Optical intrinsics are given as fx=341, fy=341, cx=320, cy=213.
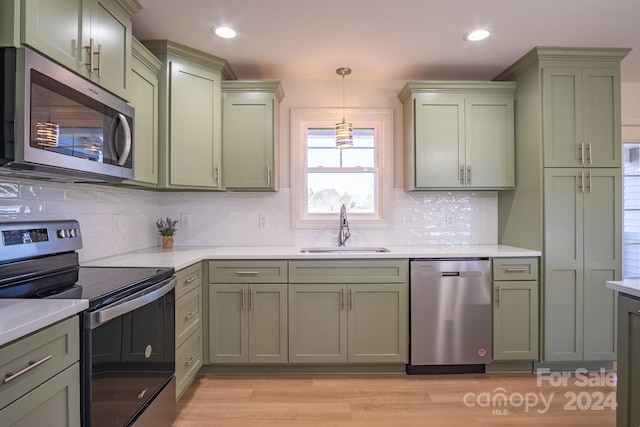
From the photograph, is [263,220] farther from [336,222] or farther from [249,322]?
[249,322]

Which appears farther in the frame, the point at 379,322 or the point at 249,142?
the point at 249,142

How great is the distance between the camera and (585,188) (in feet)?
8.47

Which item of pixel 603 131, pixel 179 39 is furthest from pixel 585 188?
pixel 179 39

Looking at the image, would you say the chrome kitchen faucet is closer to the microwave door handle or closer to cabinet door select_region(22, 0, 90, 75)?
the microwave door handle

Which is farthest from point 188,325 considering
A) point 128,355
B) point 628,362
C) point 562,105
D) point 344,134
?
point 562,105

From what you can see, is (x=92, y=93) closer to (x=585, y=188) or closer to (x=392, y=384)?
(x=392, y=384)

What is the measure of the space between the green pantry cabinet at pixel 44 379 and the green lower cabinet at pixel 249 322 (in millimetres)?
1347

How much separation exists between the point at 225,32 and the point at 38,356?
2165mm

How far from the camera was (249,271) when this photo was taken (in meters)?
2.53

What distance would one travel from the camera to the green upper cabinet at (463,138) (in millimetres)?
2879

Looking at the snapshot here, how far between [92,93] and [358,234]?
227 centimetres

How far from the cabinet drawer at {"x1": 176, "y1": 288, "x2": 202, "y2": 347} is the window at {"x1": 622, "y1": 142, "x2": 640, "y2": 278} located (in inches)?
153

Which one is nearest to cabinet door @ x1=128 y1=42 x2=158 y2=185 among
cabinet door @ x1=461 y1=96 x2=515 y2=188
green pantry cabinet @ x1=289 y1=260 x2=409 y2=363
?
green pantry cabinet @ x1=289 y1=260 x2=409 y2=363

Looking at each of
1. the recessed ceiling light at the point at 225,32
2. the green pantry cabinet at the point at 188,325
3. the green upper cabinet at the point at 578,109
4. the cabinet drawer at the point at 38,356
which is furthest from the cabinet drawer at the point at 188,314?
the green upper cabinet at the point at 578,109
